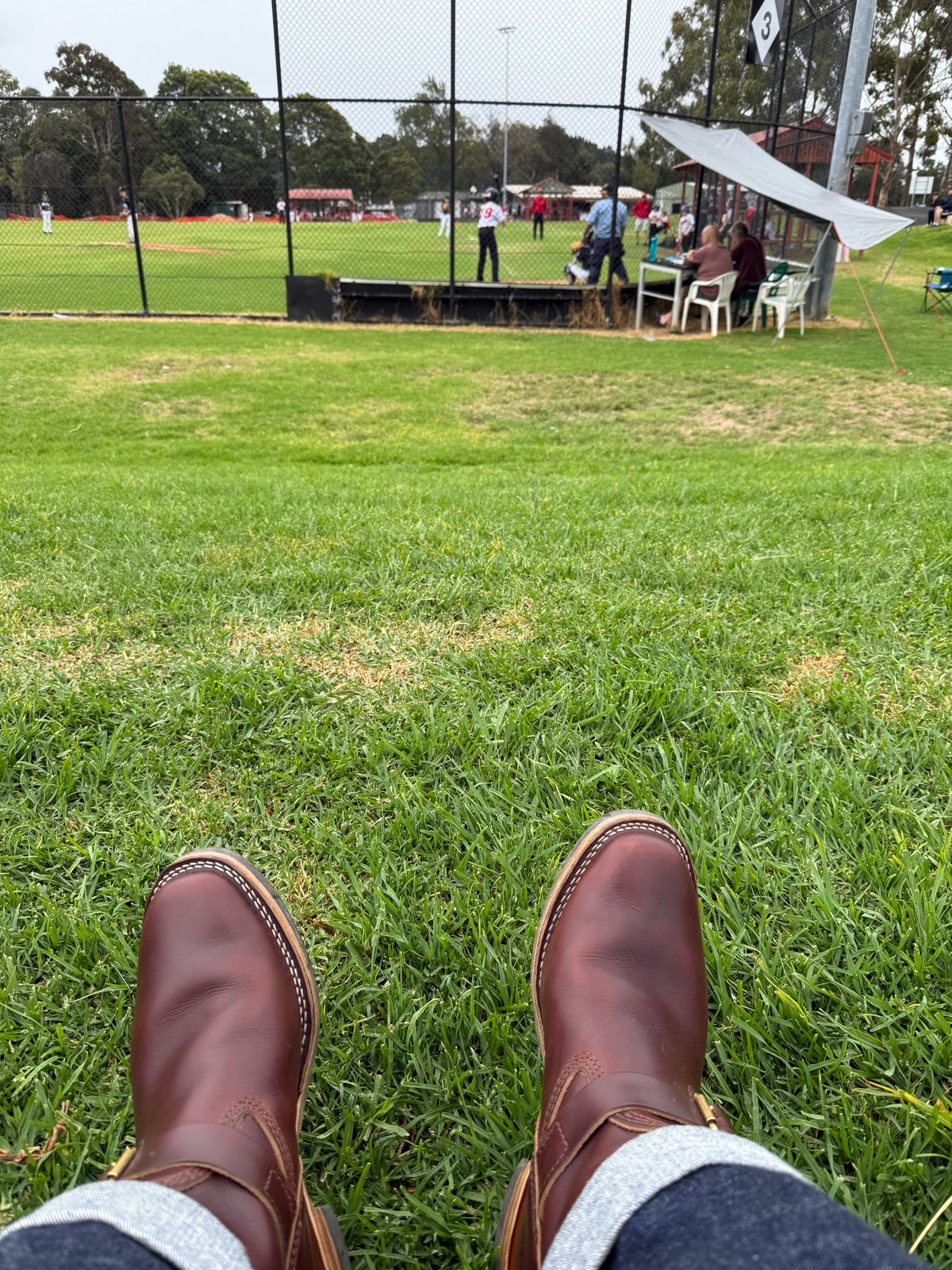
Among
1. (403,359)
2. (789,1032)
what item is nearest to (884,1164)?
(789,1032)

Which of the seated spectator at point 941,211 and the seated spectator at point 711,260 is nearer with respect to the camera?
the seated spectator at point 711,260

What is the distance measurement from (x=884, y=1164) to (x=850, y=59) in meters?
12.6

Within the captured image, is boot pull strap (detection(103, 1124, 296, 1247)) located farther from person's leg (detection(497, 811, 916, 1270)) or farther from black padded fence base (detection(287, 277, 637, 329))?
black padded fence base (detection(287, 277, 637, 329))

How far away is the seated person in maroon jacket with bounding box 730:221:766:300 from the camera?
32.9 ft

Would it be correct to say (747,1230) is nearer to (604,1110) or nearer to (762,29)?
(604,1110)

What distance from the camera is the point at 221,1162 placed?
75cm

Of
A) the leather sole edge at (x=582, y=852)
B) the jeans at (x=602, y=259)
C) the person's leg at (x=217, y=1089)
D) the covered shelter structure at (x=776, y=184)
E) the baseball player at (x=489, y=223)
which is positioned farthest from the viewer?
the baseball player at (x=489, y=223)

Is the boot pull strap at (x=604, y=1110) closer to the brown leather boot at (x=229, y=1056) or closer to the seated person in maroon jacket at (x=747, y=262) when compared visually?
the brown leather boot at (x=229, y=1056)

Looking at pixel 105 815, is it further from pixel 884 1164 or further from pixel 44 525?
pixel 44 525

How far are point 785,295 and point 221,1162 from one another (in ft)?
35.8

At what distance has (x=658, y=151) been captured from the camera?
1170 cm

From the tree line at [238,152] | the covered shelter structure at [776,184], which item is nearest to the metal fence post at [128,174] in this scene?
the tree line at [238,152]

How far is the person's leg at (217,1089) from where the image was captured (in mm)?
644

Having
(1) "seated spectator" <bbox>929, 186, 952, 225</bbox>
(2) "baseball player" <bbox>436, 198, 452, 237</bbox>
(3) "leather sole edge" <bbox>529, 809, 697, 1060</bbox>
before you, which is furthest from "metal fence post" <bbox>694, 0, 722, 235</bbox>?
(1) "seated spectator" <bbox>929, 186, 952, 225</bbox>
